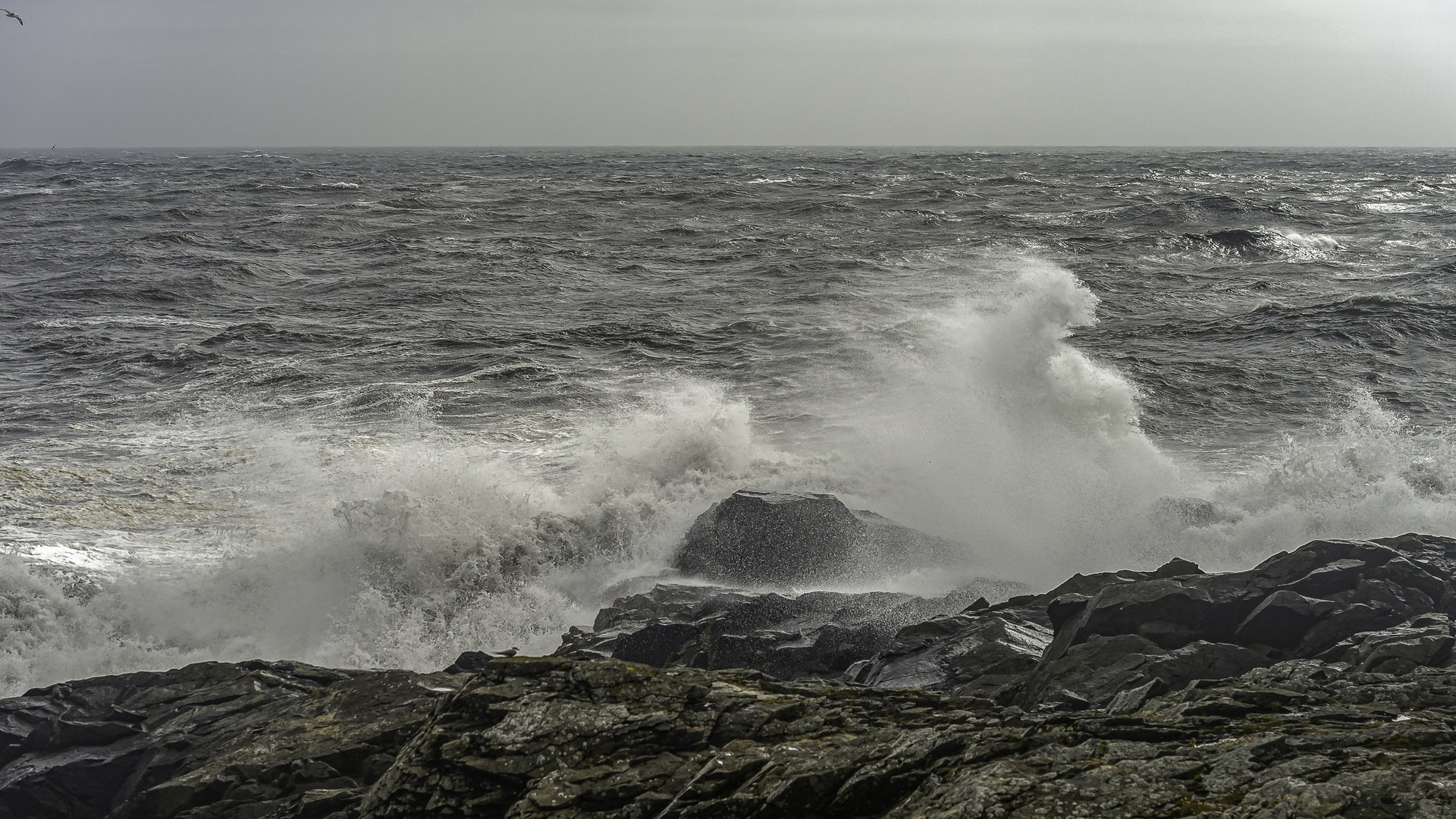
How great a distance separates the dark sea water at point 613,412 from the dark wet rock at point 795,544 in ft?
1.10

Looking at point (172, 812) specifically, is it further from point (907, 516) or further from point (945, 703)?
point (907, 516)

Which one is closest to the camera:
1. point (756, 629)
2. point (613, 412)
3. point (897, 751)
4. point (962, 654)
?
point (897, 751)

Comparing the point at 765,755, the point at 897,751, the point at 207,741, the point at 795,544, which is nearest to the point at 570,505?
the point at 795,544

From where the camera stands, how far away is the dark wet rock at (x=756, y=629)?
19.2 ft

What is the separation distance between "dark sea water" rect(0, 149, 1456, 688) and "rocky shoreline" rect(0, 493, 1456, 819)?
205 centimetres

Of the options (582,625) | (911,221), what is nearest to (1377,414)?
(582,625)

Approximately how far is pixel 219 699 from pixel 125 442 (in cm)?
759

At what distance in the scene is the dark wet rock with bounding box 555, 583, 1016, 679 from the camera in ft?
19.2

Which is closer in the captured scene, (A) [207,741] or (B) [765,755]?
(B) [765,755]

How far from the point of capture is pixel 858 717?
3.49 meters

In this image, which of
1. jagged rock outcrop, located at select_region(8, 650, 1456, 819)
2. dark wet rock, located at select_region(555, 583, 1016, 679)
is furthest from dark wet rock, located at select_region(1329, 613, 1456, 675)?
dark wet rock, located at select_region(555, 583, 1016, 679)

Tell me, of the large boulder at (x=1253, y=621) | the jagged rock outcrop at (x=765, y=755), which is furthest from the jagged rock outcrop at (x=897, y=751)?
the large boulder at (x=1253, y=621)

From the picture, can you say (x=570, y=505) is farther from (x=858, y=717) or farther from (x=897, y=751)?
(x=897, y=751)

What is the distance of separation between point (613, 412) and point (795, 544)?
16.7ft
